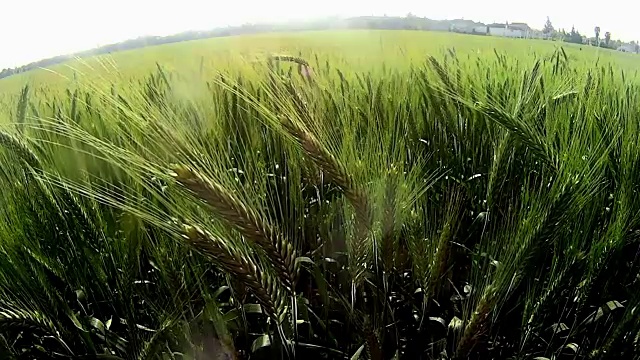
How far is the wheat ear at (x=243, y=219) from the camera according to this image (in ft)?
1.36

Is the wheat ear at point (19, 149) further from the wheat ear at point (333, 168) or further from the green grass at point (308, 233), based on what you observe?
the wheat ear at point (333, 168)

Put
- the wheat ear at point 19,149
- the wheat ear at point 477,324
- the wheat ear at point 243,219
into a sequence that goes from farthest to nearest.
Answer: the wheat ear at point 19,149
the wheat ear at point 477,324
the wheat ear at point 243,219

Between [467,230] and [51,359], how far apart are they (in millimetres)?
542

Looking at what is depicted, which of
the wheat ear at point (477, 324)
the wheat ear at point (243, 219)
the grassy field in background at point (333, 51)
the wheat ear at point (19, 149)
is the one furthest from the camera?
the grassy field in background at point (333, 51)

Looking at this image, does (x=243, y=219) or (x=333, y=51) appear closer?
(x=243, y=219)

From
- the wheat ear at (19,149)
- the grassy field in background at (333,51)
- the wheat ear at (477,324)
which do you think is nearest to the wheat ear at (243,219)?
the wheat ear at (477,324)

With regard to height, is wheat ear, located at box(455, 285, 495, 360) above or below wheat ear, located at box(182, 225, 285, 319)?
below

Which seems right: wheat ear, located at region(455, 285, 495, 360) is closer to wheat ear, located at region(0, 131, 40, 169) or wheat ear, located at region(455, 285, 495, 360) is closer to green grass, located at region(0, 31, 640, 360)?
→ green grass, located at region(0, 31, 640, 360)

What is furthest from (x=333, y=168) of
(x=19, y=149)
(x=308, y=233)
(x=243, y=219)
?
(x=19, y=149)

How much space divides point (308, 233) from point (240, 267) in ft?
0.94

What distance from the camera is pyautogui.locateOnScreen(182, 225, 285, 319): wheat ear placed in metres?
0.44

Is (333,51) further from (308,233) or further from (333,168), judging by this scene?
(333,168)

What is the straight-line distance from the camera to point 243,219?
433 mm

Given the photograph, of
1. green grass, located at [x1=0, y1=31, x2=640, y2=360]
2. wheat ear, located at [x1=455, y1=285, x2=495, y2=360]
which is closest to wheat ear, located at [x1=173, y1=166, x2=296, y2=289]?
green grass, located at [x1=0, y1=31, x2=640, y2=360]
